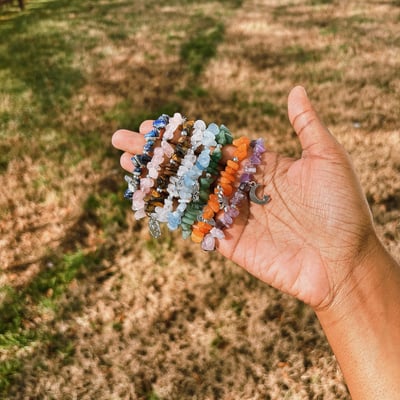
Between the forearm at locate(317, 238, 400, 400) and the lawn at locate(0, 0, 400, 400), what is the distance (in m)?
0.94

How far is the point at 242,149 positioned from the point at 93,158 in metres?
3.22

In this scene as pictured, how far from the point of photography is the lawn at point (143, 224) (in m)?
3.70

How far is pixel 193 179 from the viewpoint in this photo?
3.09m

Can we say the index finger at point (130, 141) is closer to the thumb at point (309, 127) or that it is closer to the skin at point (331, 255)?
Answer: the skin at point (331, 255)

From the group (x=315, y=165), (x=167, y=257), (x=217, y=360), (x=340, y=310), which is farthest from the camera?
(x=167, y=257)

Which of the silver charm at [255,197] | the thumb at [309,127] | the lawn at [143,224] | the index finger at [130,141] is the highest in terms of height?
the thumb at [309,127]

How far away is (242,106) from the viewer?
671 centimetres

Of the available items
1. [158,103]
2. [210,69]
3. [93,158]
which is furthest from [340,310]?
[210,69]

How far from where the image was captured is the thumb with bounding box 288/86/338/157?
3.05 m

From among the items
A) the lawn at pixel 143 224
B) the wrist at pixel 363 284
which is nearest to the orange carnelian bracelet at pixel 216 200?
the wrist at pixel 363 284

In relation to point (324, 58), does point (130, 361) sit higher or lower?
lower

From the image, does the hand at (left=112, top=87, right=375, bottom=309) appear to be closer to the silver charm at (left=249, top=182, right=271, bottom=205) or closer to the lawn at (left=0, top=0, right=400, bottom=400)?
the silver charm at (left=249, top=182, right=271, bottom=205)

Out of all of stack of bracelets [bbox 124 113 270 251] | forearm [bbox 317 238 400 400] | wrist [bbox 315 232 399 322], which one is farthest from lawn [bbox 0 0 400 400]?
stack of bracelets [bbox 124 113 270 251]

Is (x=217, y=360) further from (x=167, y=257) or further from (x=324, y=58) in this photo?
(x=324, y=58)
